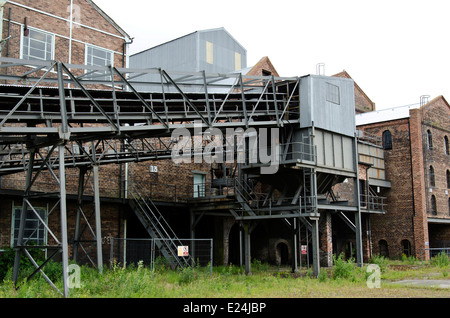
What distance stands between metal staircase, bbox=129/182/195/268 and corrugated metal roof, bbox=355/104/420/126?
1852 cm

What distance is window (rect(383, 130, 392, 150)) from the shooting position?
110 ft

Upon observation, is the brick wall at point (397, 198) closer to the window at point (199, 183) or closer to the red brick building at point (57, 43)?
the window at point (199, 183)

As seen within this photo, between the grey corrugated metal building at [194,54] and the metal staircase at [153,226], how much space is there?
36.2ft

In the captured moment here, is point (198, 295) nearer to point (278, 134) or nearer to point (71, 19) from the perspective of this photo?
point (278, 134)

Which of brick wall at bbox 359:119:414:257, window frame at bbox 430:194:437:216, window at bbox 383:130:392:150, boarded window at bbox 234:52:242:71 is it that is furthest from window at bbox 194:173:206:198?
window frame at bbox 430:194:437:216

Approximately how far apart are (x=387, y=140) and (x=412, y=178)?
10.6ft

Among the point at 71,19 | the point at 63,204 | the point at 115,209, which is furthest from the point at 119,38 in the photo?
the point at 63,204

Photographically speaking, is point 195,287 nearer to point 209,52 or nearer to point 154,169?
point 154,169

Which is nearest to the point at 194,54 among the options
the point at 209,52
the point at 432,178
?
the point at 209,52

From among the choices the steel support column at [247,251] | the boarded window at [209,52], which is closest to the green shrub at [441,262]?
the steel support column at [247,251]

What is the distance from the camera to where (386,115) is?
114ft

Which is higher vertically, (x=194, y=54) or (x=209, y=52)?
(x=209, y=52)

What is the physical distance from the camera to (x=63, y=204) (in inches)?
479
